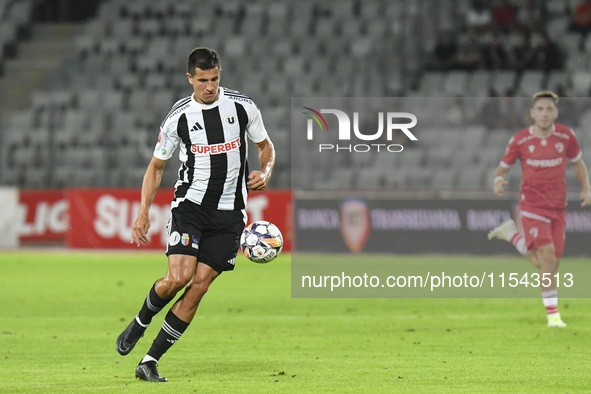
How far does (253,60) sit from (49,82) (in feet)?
19.5

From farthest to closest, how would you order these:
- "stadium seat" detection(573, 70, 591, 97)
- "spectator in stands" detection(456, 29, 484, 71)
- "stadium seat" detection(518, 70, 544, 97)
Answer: "spectator in stands" detection(456, 29, 484, 71)
"stadium seat" detection(518, 70, 544, 97)
"stadium seat" detection(573, 70, 591, 97)

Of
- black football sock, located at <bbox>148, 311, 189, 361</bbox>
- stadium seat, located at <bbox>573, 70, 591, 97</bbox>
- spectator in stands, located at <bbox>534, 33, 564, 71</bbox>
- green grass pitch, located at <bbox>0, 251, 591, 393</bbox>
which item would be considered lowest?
green grass pitch, located at <bbox>0, 251, 591, 393</bbox>

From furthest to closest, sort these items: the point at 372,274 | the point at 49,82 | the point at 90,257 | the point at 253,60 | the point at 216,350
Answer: the point at 49,82 < the point at 253,60 < the point at 90,257 < the point at 372,274 < the point at 216,350

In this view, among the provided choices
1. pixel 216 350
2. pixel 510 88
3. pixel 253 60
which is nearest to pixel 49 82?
pixel 253 60

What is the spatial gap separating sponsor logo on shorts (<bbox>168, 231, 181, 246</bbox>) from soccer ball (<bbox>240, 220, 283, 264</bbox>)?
53 centimetres

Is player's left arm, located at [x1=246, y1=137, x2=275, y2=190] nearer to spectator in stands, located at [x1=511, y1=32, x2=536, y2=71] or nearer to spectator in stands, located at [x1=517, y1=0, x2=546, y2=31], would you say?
spectator in stands, located at [x1=511, y1=32, x2=536, y2=71]

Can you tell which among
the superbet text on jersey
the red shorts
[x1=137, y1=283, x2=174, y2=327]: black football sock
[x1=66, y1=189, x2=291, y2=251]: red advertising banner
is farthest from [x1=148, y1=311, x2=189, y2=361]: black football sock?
[x1=66, y1=189, x2=291, y2=251]: red advertising banner

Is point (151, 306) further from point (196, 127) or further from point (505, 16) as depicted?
point (505, 16)

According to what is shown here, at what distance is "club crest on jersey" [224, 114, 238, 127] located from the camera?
6.04 metres

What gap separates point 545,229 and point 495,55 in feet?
38.3

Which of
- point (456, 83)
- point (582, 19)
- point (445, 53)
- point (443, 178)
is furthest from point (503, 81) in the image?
point (443, 178)

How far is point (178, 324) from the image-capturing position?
232 inches

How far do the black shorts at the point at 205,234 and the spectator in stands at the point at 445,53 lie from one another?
1512 centimetres

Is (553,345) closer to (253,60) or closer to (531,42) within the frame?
(531,42)
